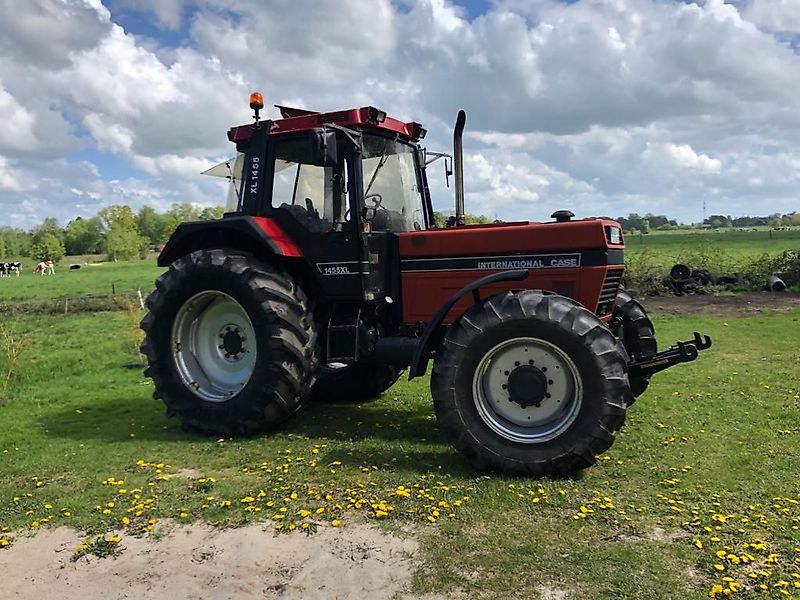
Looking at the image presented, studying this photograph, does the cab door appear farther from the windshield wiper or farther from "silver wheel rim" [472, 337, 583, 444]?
"silver wheel rim" [472, 337, 583, 444]

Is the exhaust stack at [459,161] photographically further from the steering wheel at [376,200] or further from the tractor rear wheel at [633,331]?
the tractor rear wheel at [633,331]

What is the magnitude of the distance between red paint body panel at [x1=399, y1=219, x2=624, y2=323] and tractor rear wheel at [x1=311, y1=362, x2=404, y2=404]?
1.53m

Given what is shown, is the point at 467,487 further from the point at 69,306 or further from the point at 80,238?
the point at 80,238

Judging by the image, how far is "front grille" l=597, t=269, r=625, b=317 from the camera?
21.1 ft

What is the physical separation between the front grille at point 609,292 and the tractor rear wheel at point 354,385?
2.56m

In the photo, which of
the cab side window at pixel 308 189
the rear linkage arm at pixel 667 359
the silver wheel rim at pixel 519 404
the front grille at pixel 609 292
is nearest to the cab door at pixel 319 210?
the cab side window at pixel 308 189

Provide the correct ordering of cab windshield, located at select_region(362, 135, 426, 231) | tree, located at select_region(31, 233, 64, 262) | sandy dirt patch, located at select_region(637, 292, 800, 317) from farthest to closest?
tree, located at select_region(31, 233, 64, 262)
sandy dirt patch, located at select_region(637, 292, 800, 317)
cab windshield, located at select_region(362, 135, 426, 231)

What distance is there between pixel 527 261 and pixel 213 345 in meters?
3.46

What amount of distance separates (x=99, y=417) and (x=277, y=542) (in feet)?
14.7

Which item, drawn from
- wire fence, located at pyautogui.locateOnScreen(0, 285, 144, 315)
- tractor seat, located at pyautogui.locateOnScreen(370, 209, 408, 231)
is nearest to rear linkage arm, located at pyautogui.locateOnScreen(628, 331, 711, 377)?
tractor seat, located at pyautogui.locateOnScreen(370, 209, 408, 231)

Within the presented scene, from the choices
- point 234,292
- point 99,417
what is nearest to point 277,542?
point 234,292

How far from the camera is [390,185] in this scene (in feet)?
23.8

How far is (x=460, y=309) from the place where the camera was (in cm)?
664

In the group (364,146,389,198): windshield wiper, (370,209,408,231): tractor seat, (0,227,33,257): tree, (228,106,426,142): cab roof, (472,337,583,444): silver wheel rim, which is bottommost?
(472,337,583,444): silver wheel rim
